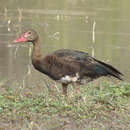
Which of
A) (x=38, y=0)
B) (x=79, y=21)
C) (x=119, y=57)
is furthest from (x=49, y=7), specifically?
(x=119, y=57)

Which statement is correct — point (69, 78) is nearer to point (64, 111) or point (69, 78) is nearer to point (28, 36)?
point (28, 36)

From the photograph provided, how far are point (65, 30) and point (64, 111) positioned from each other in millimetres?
8525

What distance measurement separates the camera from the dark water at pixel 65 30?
33.1 feet

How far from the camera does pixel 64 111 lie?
18.9 feet

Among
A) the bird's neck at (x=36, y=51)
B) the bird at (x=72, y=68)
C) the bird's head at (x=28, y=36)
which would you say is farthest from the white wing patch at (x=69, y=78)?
the bird's head at (x=28, y=36)

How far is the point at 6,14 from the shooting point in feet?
53.9

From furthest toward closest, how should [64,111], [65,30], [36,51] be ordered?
[65,30]
[36,51]
[64,111]

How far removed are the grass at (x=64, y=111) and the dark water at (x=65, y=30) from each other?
244cm

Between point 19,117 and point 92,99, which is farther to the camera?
point 92,99

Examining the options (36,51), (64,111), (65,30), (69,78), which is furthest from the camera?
(65,30)

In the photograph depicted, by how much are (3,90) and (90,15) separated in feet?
35.5

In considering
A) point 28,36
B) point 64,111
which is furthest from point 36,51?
point 64,111

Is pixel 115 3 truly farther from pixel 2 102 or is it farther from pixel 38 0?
pixel 2 102

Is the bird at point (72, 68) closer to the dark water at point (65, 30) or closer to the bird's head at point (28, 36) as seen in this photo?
the bird's head at point (28, 36)
